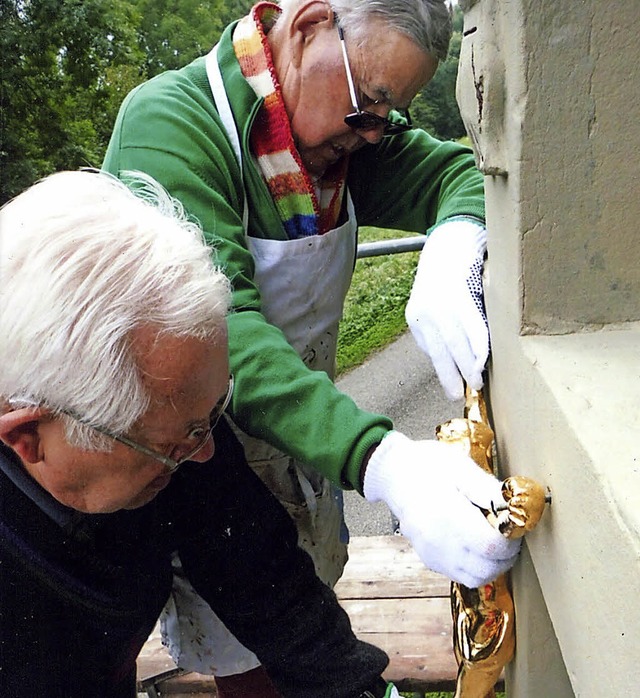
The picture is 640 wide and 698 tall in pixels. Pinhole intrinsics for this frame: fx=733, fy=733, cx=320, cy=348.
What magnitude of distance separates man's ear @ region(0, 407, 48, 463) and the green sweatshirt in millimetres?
343

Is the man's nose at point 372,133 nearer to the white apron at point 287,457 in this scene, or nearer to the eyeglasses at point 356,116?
the eyeglasses at point 356,116

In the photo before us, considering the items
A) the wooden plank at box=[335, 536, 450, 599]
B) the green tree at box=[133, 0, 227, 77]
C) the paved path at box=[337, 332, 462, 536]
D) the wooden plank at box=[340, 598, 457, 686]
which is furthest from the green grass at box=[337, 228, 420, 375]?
the green tree at box=[133, 0, 227, 77]

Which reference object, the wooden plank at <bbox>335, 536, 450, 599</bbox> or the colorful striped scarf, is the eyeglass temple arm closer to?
the colorful striped scarf

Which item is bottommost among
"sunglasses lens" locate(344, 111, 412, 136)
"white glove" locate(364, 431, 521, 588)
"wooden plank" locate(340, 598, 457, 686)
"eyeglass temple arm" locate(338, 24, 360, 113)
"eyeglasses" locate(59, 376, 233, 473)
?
"wooden plank" locate(340, 598, 457, 686)

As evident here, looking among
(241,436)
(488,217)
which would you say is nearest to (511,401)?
(488,217)

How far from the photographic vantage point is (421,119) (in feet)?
32.3

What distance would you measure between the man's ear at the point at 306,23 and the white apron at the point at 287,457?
16 centimetres

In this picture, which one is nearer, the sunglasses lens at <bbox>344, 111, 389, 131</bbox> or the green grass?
the sunglasses lens at <bbox>344, 111, 389, 131</bbox>

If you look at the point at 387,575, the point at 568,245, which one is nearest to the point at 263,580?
the point at 568,245

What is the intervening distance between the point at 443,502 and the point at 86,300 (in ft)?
1.87

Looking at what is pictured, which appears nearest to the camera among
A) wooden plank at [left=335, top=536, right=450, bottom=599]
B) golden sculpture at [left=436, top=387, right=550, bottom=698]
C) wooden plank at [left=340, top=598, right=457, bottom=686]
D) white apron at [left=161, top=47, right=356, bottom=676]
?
golden sculpture at [left=436, top=387, right=550, bottom=698]

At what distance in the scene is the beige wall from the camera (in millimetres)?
780

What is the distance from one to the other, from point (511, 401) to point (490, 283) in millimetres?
237

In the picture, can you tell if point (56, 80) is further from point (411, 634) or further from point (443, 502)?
point (443, 502)
